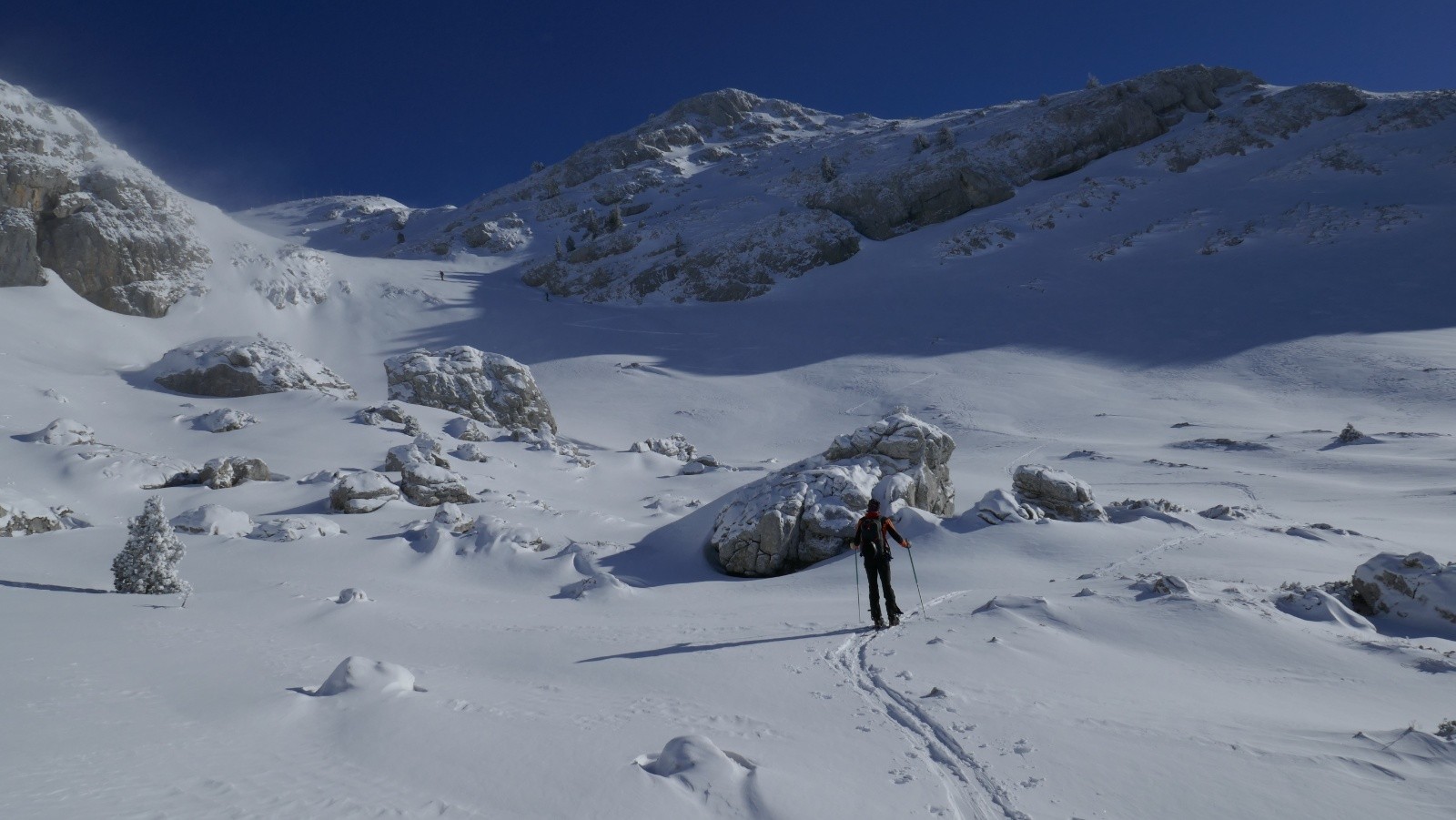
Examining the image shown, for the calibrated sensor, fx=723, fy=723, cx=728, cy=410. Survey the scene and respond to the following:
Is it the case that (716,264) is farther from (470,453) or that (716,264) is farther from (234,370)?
(470,453)

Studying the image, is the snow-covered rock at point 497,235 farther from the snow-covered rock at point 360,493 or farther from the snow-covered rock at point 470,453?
the snow-covered rock at point 360,493

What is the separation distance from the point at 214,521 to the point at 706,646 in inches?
411

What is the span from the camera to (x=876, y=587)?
24.3 ft

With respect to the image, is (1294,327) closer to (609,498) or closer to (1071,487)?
(1071,487)

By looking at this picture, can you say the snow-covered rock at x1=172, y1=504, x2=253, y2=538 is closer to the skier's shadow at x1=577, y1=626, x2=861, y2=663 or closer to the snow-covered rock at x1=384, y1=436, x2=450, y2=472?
the snow-covered rock at x1=384, y1=436, x2=450, y2=472

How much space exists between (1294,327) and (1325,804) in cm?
4088

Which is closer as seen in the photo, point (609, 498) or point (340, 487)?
point (340, 487)

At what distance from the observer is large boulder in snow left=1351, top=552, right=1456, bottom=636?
7.09 meters

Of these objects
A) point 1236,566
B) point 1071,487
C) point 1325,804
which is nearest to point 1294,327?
point 1071,487

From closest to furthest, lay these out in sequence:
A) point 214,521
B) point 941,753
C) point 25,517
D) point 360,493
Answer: point 941,753 → point 25,517 → point 214,521 → point 360,493

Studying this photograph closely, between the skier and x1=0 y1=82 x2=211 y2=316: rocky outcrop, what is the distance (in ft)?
126

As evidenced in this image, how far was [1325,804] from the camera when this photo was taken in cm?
344

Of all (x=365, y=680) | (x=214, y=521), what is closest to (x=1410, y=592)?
(x=365, y=680)

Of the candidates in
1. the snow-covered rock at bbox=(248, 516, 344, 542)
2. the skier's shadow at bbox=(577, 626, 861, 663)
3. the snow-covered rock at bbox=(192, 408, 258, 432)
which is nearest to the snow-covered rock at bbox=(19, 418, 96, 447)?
the snow-covered rock at bbox=(192, 408, 258, 432)
